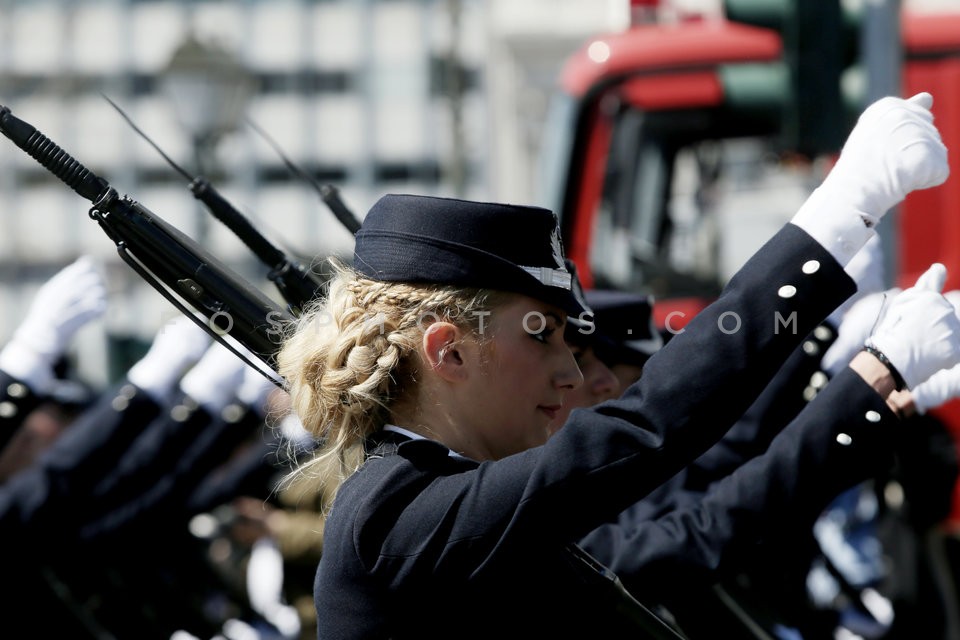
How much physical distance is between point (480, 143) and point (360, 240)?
43673mm

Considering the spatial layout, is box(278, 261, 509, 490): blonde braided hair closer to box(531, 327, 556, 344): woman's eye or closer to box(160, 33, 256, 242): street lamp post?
box(531, 327, 556, 344): woman's eye

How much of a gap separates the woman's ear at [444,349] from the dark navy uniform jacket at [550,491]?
0.12 meters

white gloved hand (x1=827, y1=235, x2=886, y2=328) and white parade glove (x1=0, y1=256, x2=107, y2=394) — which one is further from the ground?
white parade glove (x1=0, y1=256, x2=107, y2=394)

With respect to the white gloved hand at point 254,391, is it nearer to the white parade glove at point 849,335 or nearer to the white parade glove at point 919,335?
the white parade glove at point 849,335

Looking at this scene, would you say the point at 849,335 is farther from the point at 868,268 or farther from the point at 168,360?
the point at 168,360

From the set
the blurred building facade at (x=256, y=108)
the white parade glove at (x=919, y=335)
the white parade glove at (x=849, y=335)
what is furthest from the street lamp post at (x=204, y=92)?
the blurred building facade at (x=256, y=108)

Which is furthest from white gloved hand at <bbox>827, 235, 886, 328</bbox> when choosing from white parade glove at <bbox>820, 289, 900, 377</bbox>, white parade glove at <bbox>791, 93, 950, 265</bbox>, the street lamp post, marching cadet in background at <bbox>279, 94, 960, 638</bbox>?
the street lamp post

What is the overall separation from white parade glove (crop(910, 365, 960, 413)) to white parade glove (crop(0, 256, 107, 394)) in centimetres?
234

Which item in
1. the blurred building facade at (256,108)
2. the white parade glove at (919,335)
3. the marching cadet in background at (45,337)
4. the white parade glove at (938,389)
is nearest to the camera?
the white parade glove at (919,335)

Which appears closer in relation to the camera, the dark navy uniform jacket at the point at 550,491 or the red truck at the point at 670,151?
the dark navy uniform jacket at the point at 550,491

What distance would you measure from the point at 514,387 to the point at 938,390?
92 centimetres

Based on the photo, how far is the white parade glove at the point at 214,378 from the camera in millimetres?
5352

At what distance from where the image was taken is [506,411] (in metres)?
2.17

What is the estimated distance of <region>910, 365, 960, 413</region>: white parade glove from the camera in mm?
2557
